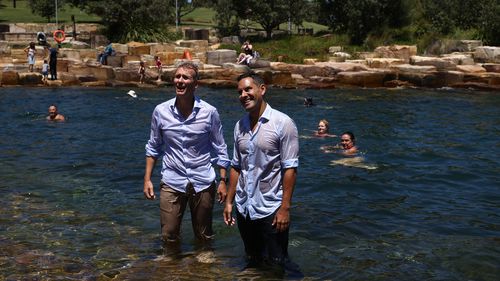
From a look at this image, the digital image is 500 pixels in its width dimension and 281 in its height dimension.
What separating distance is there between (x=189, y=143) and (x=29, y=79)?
2721 cm

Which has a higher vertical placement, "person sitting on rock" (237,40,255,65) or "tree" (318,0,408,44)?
"tree" (318,0,408,44)

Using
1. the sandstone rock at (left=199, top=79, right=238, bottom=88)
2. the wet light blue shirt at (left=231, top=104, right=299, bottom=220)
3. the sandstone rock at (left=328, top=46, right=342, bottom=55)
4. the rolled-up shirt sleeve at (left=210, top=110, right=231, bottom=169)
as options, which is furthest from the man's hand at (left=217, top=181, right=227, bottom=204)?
the sandstone rock at (left=328, top=46, right=342, bottom=55)

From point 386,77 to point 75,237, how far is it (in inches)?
1022

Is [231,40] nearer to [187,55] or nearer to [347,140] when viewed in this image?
[187,55]

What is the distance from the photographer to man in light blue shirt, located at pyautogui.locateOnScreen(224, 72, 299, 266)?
18.2ft

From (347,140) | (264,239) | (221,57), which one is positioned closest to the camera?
(264,239)

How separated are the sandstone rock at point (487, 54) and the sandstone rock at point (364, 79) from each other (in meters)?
7.04

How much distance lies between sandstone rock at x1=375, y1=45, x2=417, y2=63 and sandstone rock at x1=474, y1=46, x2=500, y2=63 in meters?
4.31

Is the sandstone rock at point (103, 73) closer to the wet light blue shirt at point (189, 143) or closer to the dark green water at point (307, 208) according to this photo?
the dark green water at point (307, 208)

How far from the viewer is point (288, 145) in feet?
18.2

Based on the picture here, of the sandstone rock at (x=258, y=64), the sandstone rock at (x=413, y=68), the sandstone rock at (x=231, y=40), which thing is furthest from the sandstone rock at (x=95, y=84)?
the sandstone rock at (x=231, y=40)

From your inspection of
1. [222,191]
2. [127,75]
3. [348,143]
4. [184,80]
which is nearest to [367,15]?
[127,75]

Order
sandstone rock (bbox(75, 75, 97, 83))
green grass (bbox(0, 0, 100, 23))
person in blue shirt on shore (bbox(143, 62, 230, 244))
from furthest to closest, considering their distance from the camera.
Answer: green grass (bbox(0, 0, 100, 23)) → sandstone rock (bbox(75, 75, 97, 83)) → person in blue shirt on shore (bbox(143, 62, 230, 244))

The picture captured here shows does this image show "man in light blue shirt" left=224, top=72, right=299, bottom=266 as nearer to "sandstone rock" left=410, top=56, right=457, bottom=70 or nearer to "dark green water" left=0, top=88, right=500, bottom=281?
"dark green water" left=0, top=88, right=500, bottom=281
